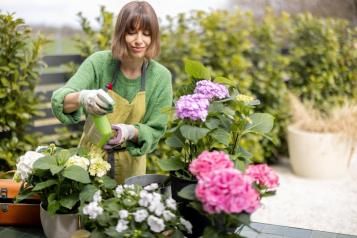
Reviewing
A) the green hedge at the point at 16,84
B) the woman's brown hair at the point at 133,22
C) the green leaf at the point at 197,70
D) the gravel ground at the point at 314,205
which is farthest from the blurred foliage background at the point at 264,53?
the green leaf at the point at 197,70

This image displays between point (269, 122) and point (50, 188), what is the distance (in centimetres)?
70

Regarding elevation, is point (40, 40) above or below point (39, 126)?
above

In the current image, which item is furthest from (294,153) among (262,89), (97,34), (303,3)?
(303,3)

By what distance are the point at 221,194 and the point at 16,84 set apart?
204 cm

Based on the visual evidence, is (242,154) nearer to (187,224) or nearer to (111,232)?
(187,224)

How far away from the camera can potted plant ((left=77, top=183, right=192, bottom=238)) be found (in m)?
1.34

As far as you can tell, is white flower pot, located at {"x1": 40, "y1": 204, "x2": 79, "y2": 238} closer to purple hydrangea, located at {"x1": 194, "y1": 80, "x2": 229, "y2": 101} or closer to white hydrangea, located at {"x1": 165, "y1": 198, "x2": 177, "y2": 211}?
white hydrangea, located at {"x1": 165, "y1": 198, "x2": 177, "y2": 211}

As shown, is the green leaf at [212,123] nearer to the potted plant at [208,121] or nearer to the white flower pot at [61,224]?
the potted plant at [208,121]

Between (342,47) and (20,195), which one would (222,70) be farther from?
(20,195)

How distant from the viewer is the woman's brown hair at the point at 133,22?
1.65 meters

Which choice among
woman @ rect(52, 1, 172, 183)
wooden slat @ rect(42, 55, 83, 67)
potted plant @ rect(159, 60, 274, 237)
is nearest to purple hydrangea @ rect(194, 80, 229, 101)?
potted plant @ rect(159, 60, 274, 237)

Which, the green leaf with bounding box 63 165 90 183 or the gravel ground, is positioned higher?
the green leaf with bounding box 63 165 90 183

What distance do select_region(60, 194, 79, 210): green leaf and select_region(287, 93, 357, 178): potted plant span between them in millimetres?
3076

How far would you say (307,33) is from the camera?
4805 millimetres
